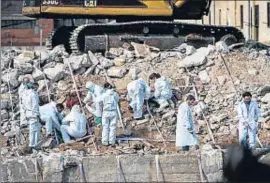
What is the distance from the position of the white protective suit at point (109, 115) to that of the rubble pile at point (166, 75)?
1.38 metres

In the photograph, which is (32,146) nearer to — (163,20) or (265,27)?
(163,20)

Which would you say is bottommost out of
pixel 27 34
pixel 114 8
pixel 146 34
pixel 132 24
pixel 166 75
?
pixel 27 34

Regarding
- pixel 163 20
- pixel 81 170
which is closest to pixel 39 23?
pixel 163 20

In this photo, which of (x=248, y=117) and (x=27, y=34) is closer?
(x=248, y=117)

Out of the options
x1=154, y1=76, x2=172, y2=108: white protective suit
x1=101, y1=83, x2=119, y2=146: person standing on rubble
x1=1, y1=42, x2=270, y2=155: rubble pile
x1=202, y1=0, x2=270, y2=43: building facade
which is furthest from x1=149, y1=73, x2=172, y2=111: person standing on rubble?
x1=202, y1=0, x2=270, y2=43: building facade

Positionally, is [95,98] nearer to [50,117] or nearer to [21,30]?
[50,117]

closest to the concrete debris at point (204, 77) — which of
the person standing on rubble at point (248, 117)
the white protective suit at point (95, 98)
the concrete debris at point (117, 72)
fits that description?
the concrete debris at point (117, 72)

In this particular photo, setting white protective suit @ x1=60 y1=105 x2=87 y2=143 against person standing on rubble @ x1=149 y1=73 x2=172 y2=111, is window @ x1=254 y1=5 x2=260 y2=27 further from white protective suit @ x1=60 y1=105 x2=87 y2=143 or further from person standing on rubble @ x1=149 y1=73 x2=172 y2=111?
white protective suit @ x1=60 y1=105 x2=87 y2=143

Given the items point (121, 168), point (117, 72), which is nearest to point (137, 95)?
point (117, 72)

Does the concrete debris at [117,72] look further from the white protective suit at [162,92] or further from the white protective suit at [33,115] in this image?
the white protective suit at [33,115]

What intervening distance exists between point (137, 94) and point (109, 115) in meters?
2.24

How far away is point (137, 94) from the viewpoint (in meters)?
14.6

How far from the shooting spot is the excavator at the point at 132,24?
1925cm

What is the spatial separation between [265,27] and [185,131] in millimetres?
21536
